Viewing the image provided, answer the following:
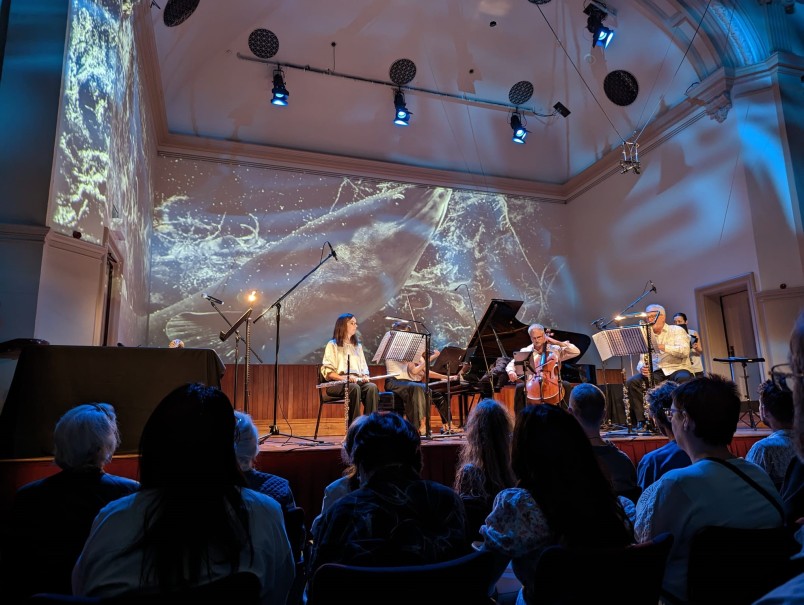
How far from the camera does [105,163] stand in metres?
5.25

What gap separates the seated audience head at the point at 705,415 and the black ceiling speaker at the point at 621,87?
9.10m

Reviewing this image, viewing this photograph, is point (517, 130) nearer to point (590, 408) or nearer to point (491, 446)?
point (590, 408)

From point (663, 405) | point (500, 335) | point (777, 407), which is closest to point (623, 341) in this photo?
point (500, 335)

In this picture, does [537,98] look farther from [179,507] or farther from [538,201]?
[179,507]

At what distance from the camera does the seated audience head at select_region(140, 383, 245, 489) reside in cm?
140

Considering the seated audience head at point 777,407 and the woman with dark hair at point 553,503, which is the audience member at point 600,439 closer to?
the seated audience head at point 777,407

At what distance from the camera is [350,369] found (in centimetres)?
635

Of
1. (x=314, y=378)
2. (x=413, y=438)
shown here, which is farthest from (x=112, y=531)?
(x=314, y=378)

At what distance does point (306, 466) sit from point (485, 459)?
6.64ft

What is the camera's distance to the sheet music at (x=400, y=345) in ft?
19.4

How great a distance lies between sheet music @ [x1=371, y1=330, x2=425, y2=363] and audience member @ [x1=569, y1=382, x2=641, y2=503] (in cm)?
287

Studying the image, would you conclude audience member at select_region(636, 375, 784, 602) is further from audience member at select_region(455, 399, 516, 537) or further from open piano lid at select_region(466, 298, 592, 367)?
open piano lid at select_region(466, 298, 592, 367)

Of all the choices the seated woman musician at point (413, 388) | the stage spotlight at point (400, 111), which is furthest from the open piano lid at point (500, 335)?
the stage spotlight at point (400, 111)

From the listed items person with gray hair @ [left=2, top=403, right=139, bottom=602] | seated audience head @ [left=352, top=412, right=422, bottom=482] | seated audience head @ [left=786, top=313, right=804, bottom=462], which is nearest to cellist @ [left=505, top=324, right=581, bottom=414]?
seated audience head @ [left=352, top=412, right=422, bottom=482]
